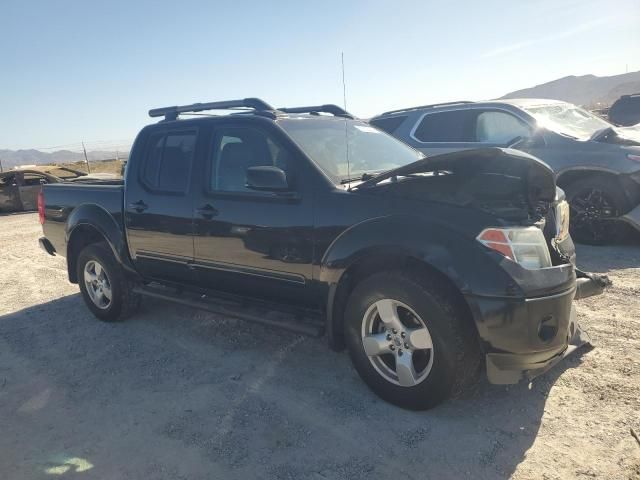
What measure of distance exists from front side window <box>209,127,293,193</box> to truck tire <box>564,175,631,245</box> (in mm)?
4646

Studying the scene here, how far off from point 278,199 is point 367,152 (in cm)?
102

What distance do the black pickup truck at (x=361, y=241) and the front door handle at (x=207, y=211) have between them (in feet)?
0.05

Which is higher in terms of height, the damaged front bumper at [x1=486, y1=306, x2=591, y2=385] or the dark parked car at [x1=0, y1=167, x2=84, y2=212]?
the dark parked car at [x1=0, y1=167, x2=84, y2=212]

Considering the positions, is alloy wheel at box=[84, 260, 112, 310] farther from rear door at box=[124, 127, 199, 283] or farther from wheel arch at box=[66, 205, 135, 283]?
rear door at box=[124, 127, 199, 283]

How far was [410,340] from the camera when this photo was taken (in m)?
3.01

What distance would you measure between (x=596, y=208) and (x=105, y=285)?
235 inches

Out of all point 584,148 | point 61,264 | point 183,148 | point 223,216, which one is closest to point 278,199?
point 223,216

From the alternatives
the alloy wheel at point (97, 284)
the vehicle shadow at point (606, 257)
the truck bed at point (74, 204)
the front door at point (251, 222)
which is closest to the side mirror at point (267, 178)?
the front door at point (251, 222)

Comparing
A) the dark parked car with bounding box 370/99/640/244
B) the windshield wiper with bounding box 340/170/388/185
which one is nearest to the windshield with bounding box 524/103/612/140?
the dark parked car with bounding box 370/99/640/244

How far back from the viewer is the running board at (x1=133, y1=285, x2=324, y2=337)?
11.7ft

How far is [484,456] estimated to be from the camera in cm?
266

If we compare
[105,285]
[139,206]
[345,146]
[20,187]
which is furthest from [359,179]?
[20,187]

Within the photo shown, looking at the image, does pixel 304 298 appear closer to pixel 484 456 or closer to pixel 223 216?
pixel 223 216

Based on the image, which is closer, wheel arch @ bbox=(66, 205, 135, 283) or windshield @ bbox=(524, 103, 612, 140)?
wheel arch @ bbox=(66, 205, 135, 283)
